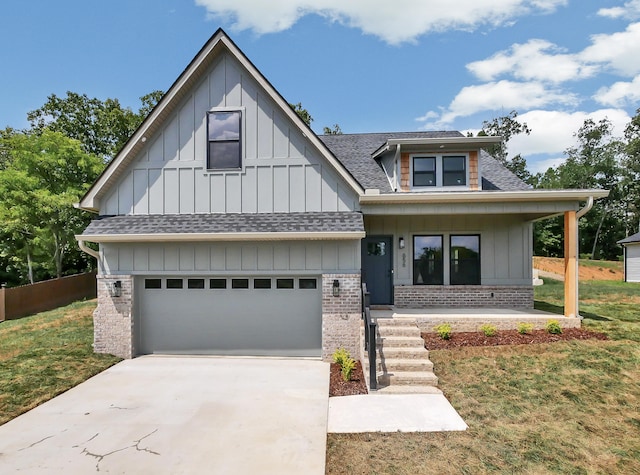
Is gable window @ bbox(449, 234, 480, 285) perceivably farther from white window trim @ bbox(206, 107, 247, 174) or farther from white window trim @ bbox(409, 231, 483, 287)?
white window trim @ bbox(206, 107, 247, 174)

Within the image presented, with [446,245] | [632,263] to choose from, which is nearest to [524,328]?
[446,245]

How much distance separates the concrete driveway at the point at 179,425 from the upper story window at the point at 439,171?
255 inches

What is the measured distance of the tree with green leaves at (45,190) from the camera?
55.7 ft

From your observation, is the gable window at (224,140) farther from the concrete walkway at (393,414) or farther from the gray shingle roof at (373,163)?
the concrete walkway at (393,414)

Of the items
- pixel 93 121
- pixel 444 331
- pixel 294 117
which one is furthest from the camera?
pixel 93 121

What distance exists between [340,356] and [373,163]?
750cm

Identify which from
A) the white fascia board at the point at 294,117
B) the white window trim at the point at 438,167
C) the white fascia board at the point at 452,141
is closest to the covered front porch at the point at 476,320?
the white fascia board at the point at 294,117

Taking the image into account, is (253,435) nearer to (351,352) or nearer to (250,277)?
(351,352)

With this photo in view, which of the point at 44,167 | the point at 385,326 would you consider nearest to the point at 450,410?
the point at 385,326

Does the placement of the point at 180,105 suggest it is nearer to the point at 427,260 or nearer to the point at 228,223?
the point at 228,223

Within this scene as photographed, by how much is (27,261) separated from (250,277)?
64.6 ft

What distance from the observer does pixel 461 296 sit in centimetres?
1141

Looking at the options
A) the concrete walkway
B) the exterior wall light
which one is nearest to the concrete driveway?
the concrete walkway

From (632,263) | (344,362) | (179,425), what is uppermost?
(632,263)
